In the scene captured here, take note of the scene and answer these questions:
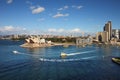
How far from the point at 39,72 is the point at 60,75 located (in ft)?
7.85

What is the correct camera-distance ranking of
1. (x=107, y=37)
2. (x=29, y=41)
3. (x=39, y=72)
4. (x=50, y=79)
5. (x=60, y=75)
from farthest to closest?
(x=107, y=37) → (x=29, y=41) → (x=39, y=72) → (x=60, y=75) → (x=50, y=79)

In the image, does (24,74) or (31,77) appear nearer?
(31,77)

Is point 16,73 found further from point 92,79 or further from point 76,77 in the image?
point 92,79

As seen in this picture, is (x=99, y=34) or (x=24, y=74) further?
(x=99, y=34)

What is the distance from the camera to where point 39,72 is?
62.4ft

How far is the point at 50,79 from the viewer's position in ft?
53.5

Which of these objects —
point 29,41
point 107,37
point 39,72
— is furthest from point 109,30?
point 39,72

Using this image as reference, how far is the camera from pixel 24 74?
18.0m

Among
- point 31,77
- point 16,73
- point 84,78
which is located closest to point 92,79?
point 84,78

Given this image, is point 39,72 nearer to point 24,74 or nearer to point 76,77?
point 24,74

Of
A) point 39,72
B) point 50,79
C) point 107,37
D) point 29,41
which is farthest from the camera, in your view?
point 107,37

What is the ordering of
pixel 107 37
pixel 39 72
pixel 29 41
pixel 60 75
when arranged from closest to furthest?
pixel 60 75 < pixel 39 72 < pixel 29 41 < pixel 107 37

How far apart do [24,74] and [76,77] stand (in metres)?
4.70

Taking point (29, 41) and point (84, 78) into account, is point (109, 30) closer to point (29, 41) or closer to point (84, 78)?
point (29, 41)
